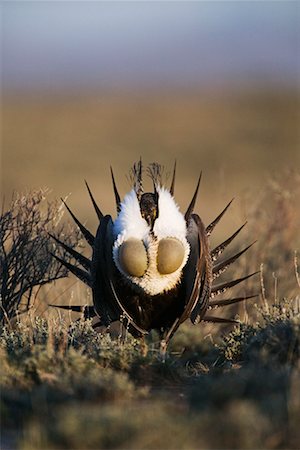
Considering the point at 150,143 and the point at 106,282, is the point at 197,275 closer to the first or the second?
the point at 106,282

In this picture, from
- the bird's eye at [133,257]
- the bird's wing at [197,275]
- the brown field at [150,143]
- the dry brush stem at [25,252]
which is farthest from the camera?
the brown field at [150,143]

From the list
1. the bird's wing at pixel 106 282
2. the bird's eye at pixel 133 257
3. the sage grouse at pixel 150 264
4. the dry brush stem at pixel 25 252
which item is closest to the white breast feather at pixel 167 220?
the sage grouse at pixel 150 264

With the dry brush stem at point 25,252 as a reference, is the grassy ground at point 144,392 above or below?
below

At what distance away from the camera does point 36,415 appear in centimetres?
356

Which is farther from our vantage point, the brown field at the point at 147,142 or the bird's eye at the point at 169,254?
the brown field at the point at 147,142

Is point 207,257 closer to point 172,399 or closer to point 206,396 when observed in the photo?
point 172,399

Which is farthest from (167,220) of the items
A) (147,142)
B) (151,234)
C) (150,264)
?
(147,142)

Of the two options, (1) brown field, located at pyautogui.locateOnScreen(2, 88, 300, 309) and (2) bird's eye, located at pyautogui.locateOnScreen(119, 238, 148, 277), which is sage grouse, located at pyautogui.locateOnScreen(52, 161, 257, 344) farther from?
(1) brown field, located at pyautogui.locateOnScreen(2, 88, 300, 309)

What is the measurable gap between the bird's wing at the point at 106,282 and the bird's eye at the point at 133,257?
0.14 metres

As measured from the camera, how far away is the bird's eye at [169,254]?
4906mm

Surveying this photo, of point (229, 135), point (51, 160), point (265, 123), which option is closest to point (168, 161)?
point (51, 160)

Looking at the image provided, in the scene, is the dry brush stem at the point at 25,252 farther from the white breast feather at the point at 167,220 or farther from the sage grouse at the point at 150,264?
the white breast feather at the point at 167,220

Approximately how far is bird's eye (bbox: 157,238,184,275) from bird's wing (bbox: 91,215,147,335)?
280mm

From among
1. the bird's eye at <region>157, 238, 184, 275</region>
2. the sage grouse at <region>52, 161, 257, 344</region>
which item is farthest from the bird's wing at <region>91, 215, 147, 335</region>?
the bird's eye at <region>157, 238, 184, 275</region>
